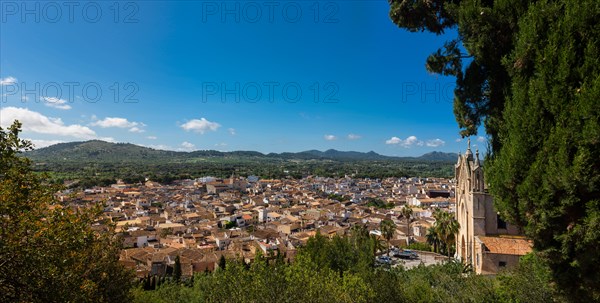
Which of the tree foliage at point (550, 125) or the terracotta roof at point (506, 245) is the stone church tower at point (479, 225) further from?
the tree foliage at point (550, 125)

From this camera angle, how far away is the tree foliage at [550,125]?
6039mm

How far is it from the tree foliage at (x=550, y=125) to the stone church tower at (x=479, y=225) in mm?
14939

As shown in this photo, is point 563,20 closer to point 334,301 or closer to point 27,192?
point 334,301

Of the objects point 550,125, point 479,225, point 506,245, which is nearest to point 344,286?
point 550,125

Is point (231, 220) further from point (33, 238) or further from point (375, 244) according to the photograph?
point (33, 238)

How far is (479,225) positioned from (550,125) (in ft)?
58.2

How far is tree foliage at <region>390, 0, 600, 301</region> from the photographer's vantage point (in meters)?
6.04

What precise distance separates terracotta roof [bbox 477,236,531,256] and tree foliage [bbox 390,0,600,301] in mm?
15758

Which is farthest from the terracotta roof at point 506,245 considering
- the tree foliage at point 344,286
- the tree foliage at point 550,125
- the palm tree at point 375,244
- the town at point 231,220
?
the town at point 231,220

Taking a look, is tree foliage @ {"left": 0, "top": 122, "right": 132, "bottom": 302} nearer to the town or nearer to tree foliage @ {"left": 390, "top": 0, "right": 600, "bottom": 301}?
the town

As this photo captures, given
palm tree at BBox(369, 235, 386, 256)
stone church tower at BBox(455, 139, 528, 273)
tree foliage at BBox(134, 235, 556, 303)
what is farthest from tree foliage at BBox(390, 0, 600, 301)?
palm tree at BBox(369, 235, 386, 256)

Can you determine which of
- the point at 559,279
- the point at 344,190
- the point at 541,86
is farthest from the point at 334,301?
the point at 344,190

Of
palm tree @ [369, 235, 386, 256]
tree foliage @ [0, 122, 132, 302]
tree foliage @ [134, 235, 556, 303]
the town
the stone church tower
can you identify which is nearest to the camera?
tree foliage @ [0, 122, 132, 302]

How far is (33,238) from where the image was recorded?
6.28 metres
